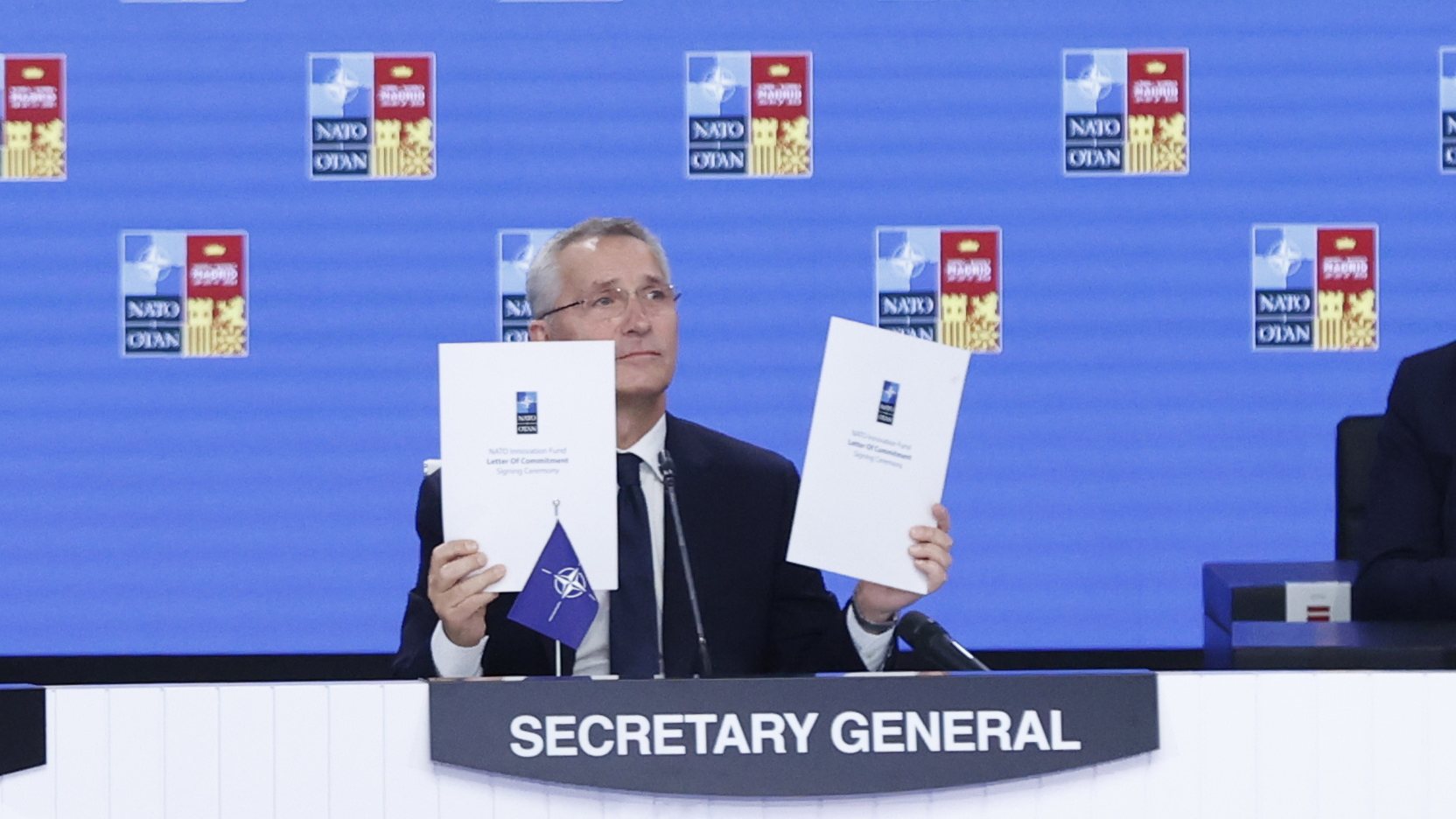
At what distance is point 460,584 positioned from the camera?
1.90 metres

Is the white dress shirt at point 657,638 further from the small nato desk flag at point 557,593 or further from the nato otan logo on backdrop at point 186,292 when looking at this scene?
the nato otan logo on backdrop at point 186,292

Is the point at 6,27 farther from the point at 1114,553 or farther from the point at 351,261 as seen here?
the point at 1114,553

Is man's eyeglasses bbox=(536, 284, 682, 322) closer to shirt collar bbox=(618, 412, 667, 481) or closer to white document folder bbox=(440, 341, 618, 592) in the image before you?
shirt collar bbox=(618, 412, 667, 481)

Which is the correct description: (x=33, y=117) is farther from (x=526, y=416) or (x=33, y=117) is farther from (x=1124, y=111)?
(x=526, y=416)

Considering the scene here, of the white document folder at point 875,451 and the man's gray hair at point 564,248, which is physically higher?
the man's gray hair at point 564,248

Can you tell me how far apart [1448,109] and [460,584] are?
10.4 feet

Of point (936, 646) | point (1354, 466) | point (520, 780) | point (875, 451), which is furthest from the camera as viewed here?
point (1354, 466)

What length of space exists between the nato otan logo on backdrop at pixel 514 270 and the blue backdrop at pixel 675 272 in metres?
0.03

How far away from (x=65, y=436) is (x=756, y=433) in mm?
1702

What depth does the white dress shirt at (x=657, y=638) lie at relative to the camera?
2.13 meters

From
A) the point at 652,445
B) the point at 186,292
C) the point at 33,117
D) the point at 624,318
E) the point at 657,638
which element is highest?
the point at 33,117

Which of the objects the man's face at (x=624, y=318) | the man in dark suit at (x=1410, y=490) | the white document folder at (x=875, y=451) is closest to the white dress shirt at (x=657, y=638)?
the man's face at (x=624, y=318)

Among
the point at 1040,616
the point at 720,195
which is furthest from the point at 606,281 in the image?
the point at 1040,616

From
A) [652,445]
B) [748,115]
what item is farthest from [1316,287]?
[652,445]
